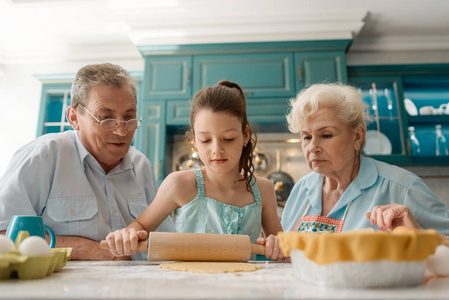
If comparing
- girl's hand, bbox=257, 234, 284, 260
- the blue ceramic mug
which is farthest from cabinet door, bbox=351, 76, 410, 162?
the blue ceramic mug

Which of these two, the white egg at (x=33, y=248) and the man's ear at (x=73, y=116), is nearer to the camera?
the white egg at (x=33, y=248)

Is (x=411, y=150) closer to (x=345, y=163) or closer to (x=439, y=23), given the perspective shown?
(x=439, y=23)

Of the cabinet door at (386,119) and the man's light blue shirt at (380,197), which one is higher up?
the cabinet door at (386,119)

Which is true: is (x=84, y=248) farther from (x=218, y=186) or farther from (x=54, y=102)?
(x=54, y=102)

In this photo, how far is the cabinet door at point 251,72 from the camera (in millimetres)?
3201

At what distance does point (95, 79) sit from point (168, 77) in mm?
1820

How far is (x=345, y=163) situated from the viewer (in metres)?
1.50

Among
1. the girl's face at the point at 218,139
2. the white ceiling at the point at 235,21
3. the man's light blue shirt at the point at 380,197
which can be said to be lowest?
the man's light blue shirt at the point at 380,197

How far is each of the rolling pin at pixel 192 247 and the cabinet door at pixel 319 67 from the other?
2.48m

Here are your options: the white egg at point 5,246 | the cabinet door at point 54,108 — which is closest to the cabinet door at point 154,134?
the cabinet door at point 54,108

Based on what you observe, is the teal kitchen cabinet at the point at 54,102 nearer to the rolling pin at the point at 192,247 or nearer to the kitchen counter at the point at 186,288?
the rolling pin at the point at 192,247

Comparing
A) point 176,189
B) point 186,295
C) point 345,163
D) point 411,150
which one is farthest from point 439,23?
point 186,295

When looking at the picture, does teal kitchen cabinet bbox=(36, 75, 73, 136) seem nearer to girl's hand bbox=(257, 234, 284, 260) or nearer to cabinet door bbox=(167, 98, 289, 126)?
cabinet door bbox=(167, 98, 289, 126)

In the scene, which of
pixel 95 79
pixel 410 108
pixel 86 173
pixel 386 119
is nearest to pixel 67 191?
pixel 86 173
